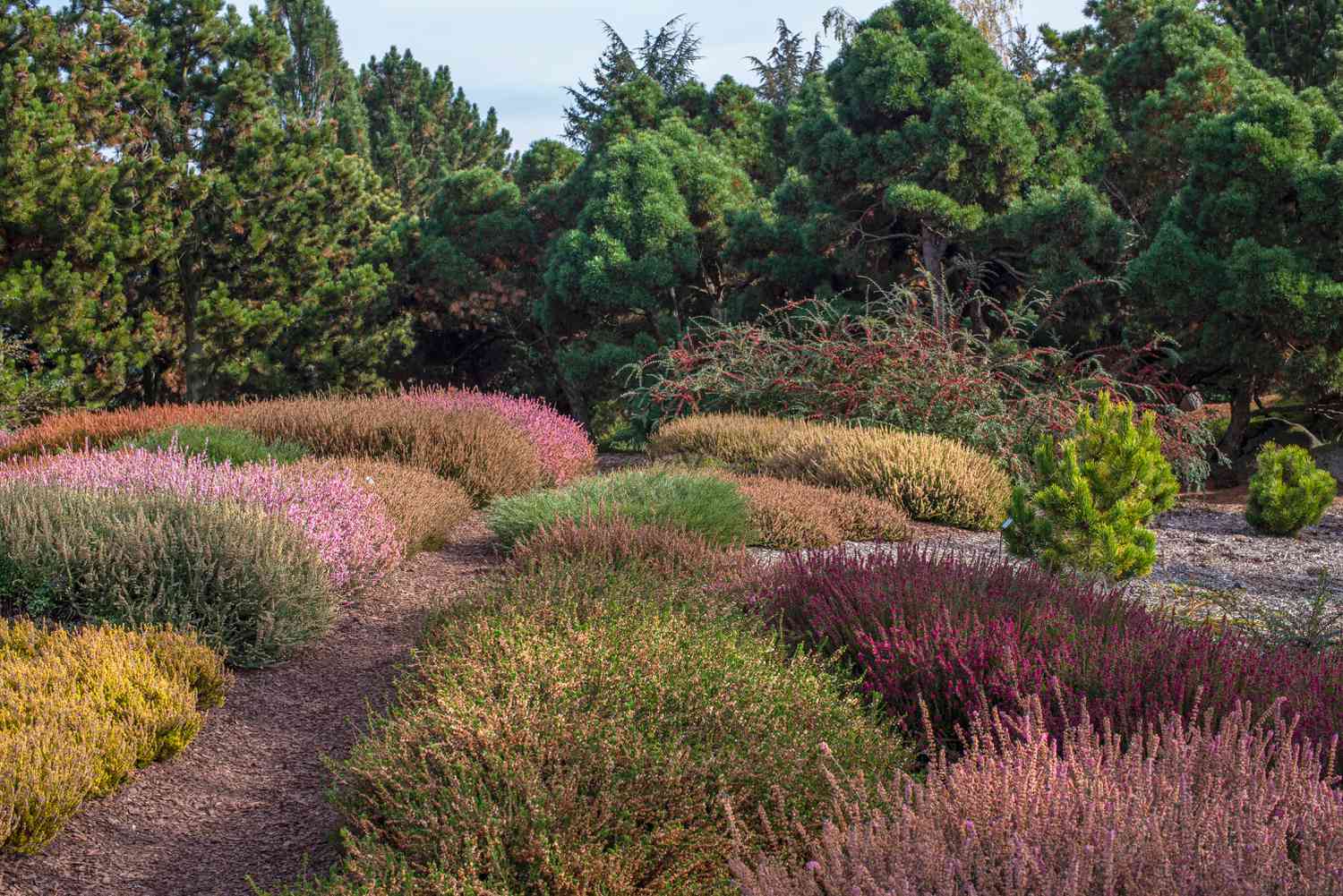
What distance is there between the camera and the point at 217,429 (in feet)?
28.3

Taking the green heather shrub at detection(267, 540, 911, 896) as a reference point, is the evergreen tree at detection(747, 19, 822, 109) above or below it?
above

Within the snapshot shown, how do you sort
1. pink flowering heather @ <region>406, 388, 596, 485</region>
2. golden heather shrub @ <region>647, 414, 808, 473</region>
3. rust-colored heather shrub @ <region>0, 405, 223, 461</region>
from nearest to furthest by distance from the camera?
rust-colored heather shrub @ <region>0, 405, 223, 461</region>
pink flowering heather @ <region>406, 388, 596, 485</region>
golden heather shrub @ <region>647, 414, 808, 473</region>

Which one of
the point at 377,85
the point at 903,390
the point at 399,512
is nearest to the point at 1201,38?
the point at 903,390

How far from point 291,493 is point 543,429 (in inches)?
168

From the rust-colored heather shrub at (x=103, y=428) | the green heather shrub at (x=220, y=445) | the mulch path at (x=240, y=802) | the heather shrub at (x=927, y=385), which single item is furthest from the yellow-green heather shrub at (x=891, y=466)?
the mulch path at (x=240, y=802)

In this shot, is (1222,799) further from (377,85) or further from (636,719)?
(377,85)

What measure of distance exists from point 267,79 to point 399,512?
601 inches

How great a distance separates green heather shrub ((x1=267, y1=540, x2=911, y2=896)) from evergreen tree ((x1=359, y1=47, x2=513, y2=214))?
27208mm

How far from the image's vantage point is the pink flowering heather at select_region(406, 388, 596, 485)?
31.6 ft

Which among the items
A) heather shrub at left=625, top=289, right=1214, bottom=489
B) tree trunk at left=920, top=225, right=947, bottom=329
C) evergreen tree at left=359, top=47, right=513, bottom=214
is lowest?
heather shrub at left=625, top=289, right=1214, bottom=489

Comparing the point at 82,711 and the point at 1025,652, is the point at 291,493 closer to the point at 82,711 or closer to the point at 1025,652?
the point at 82,711

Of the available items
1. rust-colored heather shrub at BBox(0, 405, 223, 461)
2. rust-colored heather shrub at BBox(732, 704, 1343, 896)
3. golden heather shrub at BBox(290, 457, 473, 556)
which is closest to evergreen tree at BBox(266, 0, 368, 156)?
rust-colored heather shrub at BBox(0, 405, 223, 461)

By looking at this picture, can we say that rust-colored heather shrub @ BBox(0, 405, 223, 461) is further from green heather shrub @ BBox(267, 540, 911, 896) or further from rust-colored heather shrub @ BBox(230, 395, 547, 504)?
green heather shrub @ BBox(267, 540, 911, 896)

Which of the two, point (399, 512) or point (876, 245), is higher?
point (876, 245)
